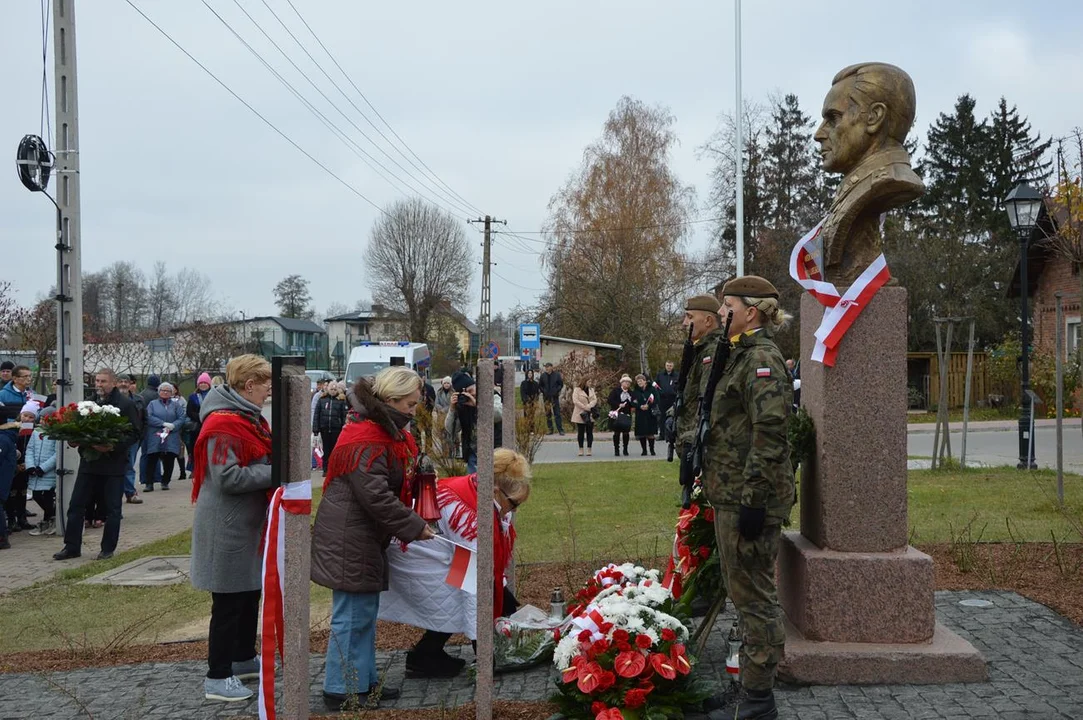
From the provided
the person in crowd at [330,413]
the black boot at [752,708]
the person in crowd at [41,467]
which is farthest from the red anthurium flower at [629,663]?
the person in crowd at [330,413]

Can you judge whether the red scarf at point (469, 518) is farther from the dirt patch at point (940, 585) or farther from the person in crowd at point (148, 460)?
the person in crowd at point (148, 460)

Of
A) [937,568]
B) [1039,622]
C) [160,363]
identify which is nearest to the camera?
[1039,622]

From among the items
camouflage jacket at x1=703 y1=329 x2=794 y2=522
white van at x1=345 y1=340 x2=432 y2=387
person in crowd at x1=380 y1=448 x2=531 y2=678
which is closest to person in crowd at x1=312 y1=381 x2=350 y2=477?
person in crowd at x1=380 y1=448 x2=531 y2=678

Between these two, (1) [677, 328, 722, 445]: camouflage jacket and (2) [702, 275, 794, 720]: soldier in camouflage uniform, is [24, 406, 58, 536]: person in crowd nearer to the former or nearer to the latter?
(1) [677, 328, 722, 445]: camouflage jacket

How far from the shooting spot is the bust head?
17.6 ft

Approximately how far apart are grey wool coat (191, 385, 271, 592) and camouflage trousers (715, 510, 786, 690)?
8.52 feet

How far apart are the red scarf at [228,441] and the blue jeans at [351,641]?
0.99 meters

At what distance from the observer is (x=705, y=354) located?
5.34 metres

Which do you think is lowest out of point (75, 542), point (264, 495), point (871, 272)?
point (75, 542)

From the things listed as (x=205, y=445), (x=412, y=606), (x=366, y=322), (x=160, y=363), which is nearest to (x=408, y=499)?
(x=412, y=606)

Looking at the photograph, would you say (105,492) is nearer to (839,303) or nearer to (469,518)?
(469,518)

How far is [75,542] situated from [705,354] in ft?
27.4

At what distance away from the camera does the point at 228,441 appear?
5387 mm

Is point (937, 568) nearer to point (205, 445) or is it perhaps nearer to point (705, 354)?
point (705, 354)
